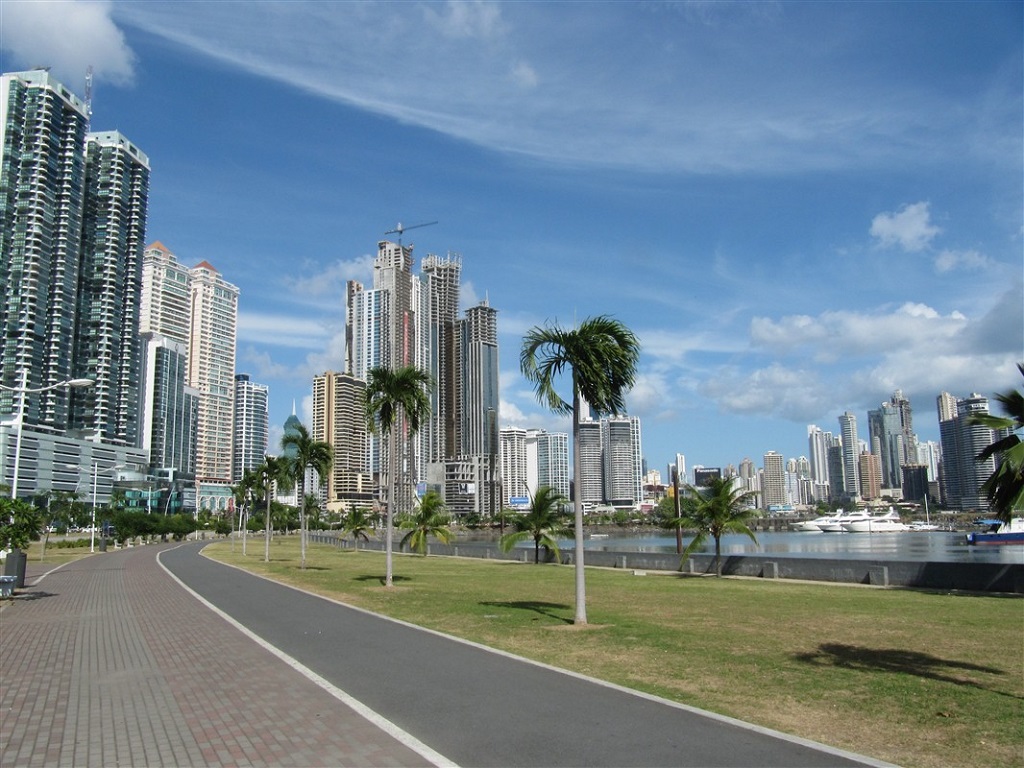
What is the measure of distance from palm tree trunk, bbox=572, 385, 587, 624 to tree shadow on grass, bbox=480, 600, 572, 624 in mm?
989

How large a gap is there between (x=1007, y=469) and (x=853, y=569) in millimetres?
16113

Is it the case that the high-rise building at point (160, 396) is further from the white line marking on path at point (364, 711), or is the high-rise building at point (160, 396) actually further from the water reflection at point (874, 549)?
the white line marking on path at point (364, 711)

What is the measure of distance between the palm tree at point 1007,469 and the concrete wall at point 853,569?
12.2 m

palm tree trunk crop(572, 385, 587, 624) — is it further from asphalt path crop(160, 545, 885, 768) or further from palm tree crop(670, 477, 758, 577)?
palm tree crop(670, 477, 758, 577)

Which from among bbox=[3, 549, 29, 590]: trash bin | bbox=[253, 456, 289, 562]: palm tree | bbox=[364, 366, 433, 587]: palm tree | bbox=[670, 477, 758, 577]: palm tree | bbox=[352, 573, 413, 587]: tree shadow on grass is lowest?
bbox=[352, 573, 413, 587]: tree shadow on grass

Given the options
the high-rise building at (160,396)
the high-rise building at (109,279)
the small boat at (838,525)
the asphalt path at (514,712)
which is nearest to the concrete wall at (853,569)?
the asphalt path at (514,712)

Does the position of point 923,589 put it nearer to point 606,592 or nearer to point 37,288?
point 606,592

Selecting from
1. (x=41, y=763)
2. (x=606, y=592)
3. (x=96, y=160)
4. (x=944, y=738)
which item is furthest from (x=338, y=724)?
(x=96, y=160)

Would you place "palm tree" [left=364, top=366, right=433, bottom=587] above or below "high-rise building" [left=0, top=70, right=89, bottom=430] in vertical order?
below

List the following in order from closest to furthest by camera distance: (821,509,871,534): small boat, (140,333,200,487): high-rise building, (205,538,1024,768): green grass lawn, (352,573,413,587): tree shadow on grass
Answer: (205,538,1024,768): green grass lawn
(352,573,413,587): tree shadow on grass
(821,509,871,534): small boat
(140,333,200,487): high-rise building

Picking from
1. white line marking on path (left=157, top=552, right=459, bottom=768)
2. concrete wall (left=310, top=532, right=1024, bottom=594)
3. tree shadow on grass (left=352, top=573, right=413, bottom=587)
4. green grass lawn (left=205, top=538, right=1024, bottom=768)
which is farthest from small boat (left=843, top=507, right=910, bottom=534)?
white line marking on path (left=157, top=552, right=459, bottom=768)

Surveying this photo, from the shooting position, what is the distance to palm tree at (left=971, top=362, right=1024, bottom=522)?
859 cm

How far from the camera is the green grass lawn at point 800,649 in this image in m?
7.12

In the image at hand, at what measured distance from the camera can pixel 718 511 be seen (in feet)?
90.5
